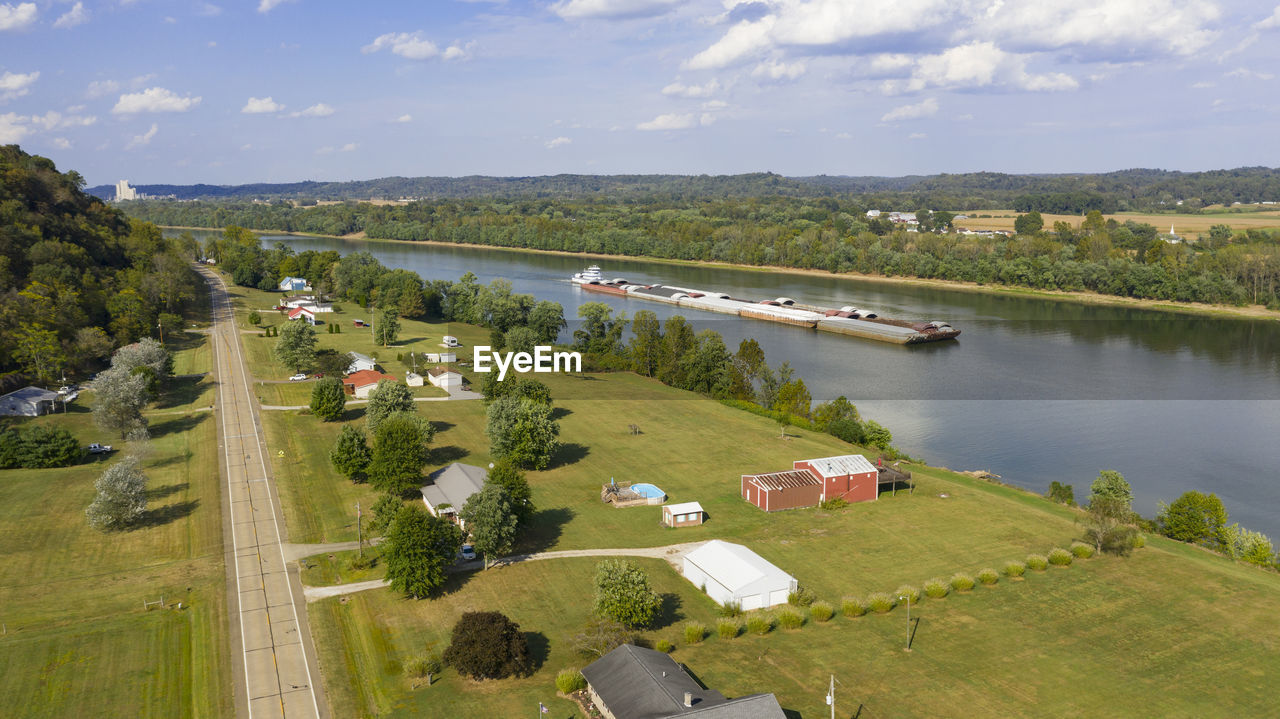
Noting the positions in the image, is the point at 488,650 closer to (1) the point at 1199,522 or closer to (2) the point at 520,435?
(2) the point at 520,435

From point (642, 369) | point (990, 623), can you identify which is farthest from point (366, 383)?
point (990, 623)

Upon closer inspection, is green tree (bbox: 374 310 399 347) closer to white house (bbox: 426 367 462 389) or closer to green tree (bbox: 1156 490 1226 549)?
white house (bbox: 426 367 462 389)

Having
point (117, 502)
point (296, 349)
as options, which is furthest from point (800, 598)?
point (296, 349)

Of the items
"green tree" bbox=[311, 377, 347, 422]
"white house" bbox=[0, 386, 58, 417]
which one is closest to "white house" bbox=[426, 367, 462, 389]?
"green tree" bbox=[311, 377, 347, 422]

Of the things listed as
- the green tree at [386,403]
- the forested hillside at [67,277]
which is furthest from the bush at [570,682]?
the forested hillside at [67,277]

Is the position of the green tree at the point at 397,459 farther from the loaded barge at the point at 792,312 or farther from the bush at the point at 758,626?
the loaded barge at the point at 792,312
